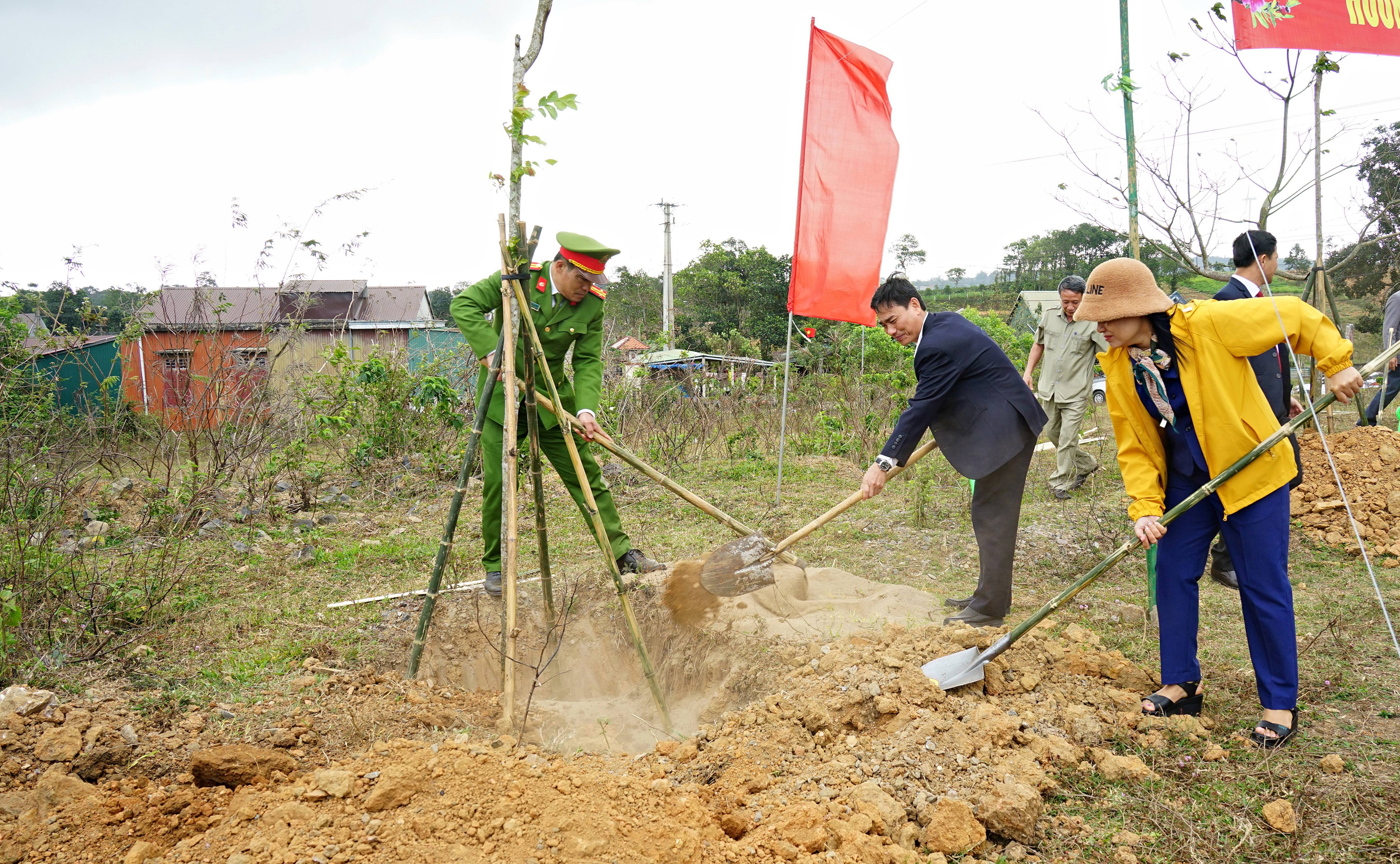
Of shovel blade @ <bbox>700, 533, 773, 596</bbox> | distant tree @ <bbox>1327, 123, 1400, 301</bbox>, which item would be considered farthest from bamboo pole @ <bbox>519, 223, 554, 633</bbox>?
distant tree @ <bbox>1327, 123, 1400, 301</bbox>

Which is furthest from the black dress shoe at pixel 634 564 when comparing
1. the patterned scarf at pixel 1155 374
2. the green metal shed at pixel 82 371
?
the green metal shed at pixel 82 371

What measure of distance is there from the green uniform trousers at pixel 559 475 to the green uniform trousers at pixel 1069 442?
159 inches

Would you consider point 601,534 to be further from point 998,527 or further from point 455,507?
point 998,527

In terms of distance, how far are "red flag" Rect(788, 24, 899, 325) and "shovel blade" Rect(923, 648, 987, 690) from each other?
11.0ft

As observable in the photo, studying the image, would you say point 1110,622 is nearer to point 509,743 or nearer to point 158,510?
point 509,743

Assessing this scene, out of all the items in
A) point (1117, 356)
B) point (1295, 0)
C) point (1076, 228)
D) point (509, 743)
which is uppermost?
point (1076, 228)

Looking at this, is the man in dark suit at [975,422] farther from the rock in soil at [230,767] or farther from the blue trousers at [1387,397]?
the blue trousers at [1387,397]

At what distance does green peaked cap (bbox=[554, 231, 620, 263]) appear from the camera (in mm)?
3607

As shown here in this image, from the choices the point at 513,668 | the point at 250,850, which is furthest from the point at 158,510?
the point at 250,850

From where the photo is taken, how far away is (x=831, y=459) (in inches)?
345

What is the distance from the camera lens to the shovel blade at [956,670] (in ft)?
9.67

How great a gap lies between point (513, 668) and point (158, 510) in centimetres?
410

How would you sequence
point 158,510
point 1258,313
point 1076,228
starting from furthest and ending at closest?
point 1076,228
point 158,510
point 1258,313

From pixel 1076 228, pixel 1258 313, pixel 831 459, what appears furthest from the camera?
pixel 1076 228
